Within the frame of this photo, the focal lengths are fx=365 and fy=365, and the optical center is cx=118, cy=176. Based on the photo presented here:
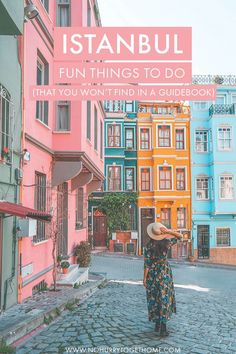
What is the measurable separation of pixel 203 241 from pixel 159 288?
21891 mm

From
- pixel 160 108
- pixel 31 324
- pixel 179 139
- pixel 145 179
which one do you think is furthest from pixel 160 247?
pixel 160 108

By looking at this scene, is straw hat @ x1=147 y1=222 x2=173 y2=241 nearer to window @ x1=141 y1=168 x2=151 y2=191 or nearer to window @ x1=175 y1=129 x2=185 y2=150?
window @ x1=141 y1=168 x2=151 y2=191

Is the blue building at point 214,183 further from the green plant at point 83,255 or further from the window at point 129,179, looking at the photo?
the green plant at point 83,255

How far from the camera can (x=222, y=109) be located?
89.0ft

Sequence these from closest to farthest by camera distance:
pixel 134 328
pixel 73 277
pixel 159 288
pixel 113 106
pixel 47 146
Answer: pixel 159 288 < pixel 134 328 < pixel 47 146 < pixel 73 277 < pixel 113 106

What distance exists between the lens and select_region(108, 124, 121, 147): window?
27.3 m

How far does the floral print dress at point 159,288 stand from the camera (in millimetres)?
5461

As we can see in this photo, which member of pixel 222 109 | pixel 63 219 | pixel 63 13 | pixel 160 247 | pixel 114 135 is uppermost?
pixel 222 109

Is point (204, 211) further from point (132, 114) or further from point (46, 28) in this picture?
point (46, 28)

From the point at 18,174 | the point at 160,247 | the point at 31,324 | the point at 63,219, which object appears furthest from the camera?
the point at 63,219

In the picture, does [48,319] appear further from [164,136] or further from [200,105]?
[200,105]

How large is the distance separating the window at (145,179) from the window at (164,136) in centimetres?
222

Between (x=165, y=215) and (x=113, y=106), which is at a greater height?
(x=113, y=106)

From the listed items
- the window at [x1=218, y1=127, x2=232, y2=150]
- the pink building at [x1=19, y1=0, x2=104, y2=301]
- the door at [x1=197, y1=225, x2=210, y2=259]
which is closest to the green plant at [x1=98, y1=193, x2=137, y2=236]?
the door at [x1=197, y1=225, x2=210, y2=259]
